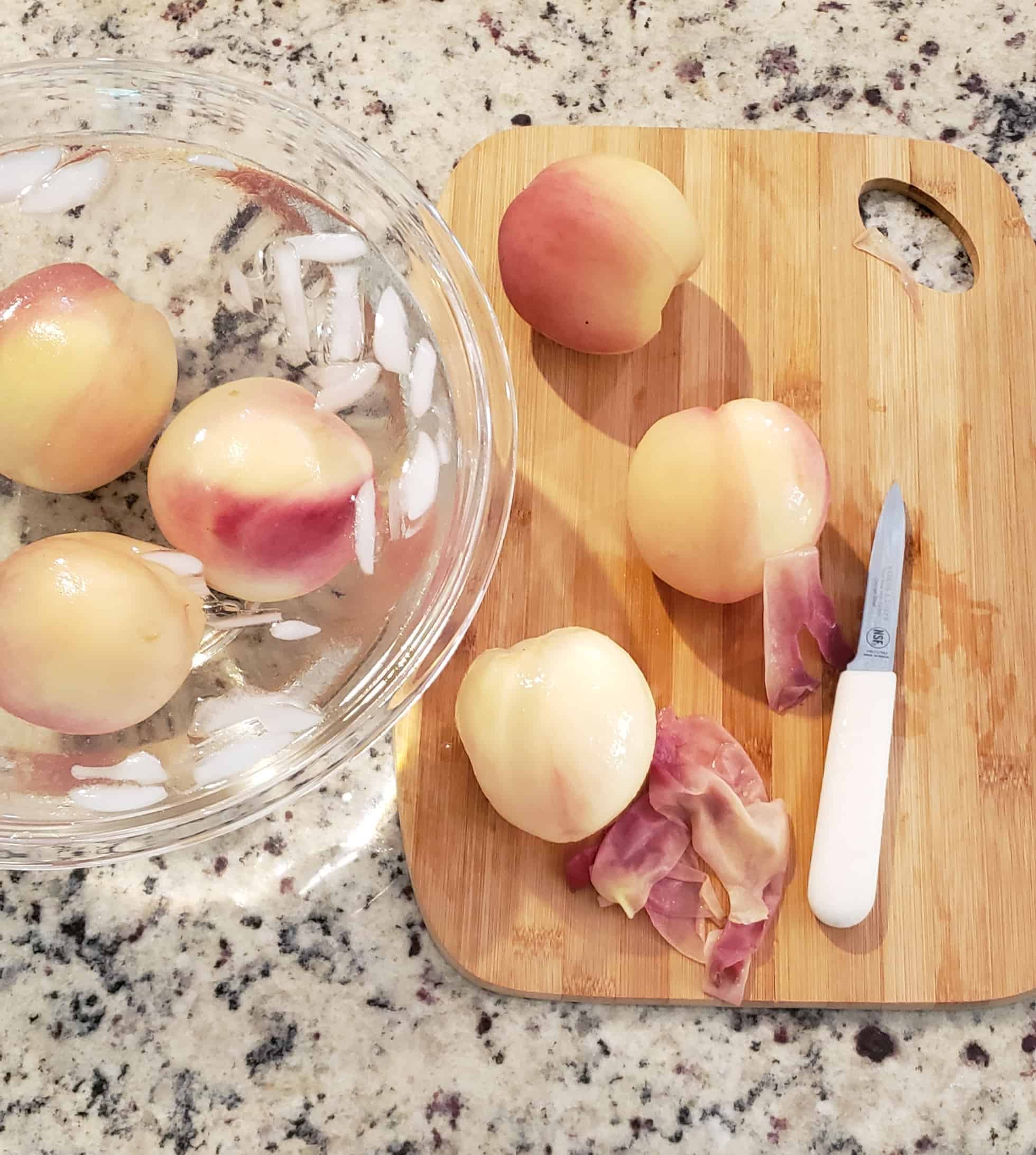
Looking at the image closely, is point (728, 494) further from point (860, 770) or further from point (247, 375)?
point (247, 375)

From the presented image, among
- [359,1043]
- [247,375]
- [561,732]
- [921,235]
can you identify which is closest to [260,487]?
[247,375]

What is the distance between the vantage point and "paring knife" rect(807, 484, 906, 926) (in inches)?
31.3

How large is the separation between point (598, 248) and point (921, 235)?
33cm

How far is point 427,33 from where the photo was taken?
97cm

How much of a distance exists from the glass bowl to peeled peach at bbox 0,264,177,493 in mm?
39

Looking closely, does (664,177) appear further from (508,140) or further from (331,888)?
(331,888)

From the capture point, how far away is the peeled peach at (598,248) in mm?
793

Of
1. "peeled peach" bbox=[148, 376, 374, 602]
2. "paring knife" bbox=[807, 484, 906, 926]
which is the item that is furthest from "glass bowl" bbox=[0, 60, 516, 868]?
"paring knife" bbox=[807, 484, 906, 926]

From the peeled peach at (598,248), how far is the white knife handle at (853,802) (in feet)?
1.06

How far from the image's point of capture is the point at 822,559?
85 centimetres

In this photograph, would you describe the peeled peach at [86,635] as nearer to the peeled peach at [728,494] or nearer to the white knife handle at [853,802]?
the peeled peach at [728,494]

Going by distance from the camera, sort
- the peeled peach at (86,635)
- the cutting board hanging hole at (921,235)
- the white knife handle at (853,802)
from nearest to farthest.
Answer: the peeled peach at (86,635), the white knife handle at (853,802), the cutting board hanging hole at (921,235)

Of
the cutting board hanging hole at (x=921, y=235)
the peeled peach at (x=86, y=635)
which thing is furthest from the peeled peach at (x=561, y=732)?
the cutting board hanging hole at (x=921, y=235)

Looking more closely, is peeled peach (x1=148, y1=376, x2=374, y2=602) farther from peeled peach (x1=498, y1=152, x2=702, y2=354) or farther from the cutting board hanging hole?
the cutting board hanging hole
